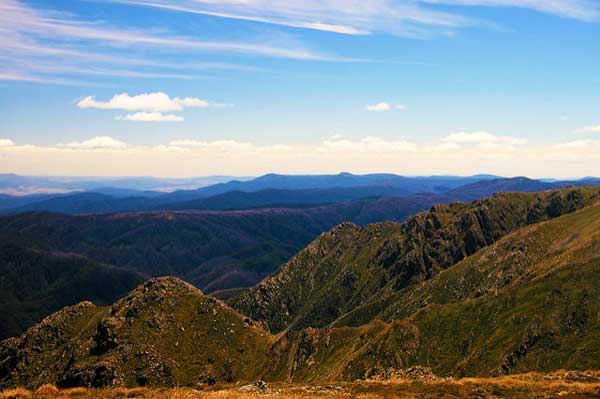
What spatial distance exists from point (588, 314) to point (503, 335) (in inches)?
782

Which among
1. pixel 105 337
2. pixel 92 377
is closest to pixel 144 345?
pixel 105 337

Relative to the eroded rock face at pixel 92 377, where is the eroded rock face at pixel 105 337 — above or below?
above

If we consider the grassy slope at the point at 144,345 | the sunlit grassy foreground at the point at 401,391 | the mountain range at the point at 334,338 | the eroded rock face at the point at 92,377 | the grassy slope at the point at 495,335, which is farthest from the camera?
the grassy slope at the point at 144,345

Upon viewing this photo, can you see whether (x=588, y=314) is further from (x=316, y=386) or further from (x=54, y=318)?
(x=54, y=318)

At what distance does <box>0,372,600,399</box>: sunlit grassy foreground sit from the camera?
41469mm

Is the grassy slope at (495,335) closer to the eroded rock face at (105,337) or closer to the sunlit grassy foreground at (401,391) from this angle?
the sunlit grassy foreground at (401,391)

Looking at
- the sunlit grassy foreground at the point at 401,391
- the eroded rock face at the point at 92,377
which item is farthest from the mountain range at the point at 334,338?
the sunlit grassy foreground at the point at 401,391

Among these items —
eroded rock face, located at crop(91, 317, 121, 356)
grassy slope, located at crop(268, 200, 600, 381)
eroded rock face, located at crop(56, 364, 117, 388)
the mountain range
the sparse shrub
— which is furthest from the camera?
eroded rock face, located at crop(91, 317, 121, 356)

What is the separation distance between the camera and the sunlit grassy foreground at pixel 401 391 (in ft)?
136

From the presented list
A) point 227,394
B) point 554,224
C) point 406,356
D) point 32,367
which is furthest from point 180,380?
point 554,224

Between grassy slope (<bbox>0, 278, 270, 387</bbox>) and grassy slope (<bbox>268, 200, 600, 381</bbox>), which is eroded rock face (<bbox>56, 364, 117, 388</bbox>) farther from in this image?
grassy slope (<bbox>268, 200, 600, 381</bbox>)

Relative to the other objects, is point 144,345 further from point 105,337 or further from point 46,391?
point 46,391

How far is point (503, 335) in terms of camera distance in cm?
11769

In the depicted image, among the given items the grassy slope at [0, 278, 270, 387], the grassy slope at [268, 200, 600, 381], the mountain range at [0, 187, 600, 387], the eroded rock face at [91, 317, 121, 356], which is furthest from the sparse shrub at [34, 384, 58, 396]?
the eroded rock face at [91, 317, 121, 356]
